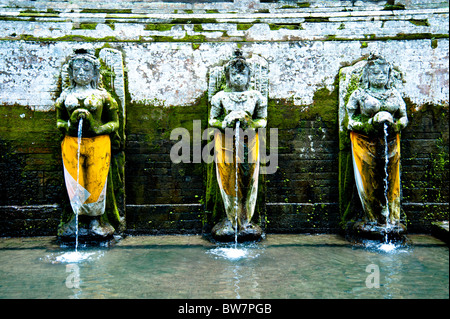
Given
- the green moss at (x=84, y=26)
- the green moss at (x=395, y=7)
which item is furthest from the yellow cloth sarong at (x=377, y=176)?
the green moss at (x=84, y=26)

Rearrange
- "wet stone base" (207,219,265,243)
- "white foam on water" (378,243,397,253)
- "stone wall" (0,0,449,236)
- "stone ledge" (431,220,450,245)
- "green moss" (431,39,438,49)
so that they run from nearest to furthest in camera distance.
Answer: "white foam on water" (378,243,397,253), "wet stone base" (207,219,265,243), "stone ledge" (431,220,450,245), "stone wall" (0,0,449,236), "green moss" (431,39,438,49)

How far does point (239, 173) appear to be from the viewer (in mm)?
4918

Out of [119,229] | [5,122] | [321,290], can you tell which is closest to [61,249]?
[119,229]

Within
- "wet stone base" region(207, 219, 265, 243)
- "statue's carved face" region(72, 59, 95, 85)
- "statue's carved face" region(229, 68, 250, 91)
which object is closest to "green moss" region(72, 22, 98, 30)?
"statue's carved face" region(72, 59, 95, 85)

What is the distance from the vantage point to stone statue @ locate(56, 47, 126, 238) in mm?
4797

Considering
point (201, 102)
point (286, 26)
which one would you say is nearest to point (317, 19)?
point (286, 26)

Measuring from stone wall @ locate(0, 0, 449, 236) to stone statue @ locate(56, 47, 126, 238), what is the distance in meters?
0.60

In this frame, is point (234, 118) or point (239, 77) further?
point (239, 77)

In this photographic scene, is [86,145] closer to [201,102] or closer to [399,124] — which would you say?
[201,102]

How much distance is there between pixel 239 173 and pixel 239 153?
0.86 ft

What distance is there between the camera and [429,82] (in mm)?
5559

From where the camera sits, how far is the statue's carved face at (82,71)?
4.80m

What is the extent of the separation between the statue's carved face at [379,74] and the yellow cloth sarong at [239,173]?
1709 mm

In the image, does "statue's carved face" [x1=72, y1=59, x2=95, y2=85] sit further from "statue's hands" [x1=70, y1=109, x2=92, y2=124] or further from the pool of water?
the pool of water
